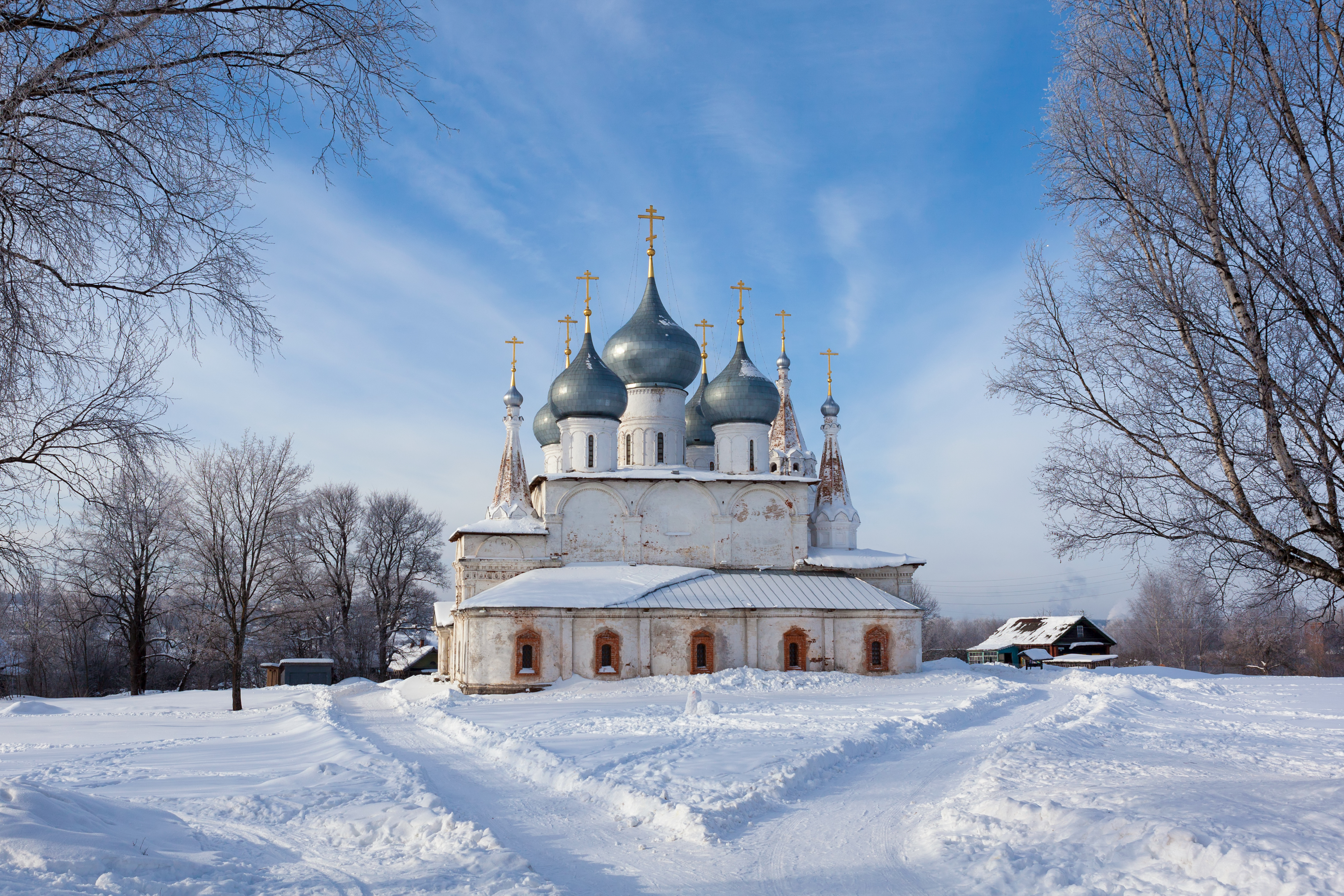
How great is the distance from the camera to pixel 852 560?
27672 mm

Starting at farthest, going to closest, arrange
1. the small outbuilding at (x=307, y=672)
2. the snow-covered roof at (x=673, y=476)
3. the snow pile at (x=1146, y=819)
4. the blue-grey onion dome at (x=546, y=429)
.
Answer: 1. the blue-grey onion dome at (x=546, y=429)
2. the small outbuilding at (x=307, y=672)
3. the snow-covered roof at (x=673, y=476)
4. the snow pile at (x=1146, y=819)

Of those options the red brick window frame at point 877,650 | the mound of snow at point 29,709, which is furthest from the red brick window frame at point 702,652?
the mound of snow at point 29,709

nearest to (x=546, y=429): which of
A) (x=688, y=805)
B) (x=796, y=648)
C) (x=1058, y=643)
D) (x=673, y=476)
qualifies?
(x=673, y=476)

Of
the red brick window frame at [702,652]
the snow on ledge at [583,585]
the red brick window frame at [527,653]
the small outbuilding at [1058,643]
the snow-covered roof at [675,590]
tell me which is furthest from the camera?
the small outbuilding at [1058,643]

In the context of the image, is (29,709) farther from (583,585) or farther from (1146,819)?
(1146,819)

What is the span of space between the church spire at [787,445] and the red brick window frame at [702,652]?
6.90m

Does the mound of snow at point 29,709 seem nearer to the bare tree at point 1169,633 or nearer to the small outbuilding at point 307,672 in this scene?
the small outbuilding at point 307,672

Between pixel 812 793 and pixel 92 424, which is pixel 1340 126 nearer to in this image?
pixel 812 793

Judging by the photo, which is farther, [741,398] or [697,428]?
[697,428]

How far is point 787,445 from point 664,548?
597 cm

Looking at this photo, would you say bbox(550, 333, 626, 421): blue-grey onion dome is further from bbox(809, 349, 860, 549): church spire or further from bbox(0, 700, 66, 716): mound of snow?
bbox(0, 700, 66, 716): mound of snow

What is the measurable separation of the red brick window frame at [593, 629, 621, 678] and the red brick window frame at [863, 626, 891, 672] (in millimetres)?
6362

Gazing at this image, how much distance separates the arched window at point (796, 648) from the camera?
2431 centimetres

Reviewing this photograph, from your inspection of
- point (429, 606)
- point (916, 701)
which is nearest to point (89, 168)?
point (916, 701)
